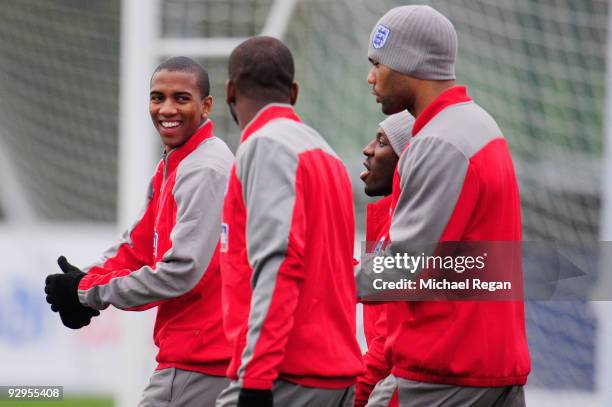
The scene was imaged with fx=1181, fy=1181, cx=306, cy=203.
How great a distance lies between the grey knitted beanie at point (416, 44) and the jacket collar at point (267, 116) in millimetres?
441

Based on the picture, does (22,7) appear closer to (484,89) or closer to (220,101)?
(220,101)

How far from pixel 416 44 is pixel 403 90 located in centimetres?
15

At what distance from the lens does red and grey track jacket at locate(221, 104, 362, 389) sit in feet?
10.7

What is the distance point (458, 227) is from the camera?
3.55 metres

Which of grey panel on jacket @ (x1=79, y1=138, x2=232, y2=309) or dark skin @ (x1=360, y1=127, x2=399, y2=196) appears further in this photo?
dark skin @ (x1=360, y1=127, x2=399, y2=196)

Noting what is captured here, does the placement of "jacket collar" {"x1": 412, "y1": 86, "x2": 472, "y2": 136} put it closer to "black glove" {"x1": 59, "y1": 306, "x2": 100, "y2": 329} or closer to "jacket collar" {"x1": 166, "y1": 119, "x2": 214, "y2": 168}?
"jacket collar" {"x1": 166, "y1": 119, "x2": 214, "y2": 168}

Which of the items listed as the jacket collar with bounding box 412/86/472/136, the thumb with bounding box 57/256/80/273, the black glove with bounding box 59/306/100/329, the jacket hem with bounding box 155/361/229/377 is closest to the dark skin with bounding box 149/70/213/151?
the thumb with bounding box 57/256/80/273

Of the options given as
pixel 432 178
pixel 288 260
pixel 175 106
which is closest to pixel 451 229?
pixel 432 178

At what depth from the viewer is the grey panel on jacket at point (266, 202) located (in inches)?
128

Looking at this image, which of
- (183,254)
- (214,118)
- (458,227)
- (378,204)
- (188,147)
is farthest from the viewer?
(214,118)

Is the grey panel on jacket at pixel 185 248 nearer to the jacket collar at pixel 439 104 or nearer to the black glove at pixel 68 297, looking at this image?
the black glove at pixel 68 297

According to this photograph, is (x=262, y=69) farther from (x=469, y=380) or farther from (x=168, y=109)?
(x=469, y=380)

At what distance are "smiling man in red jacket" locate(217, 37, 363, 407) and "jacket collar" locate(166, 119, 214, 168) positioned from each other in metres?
0.88

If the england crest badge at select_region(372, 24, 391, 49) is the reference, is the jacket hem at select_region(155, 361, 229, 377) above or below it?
below
